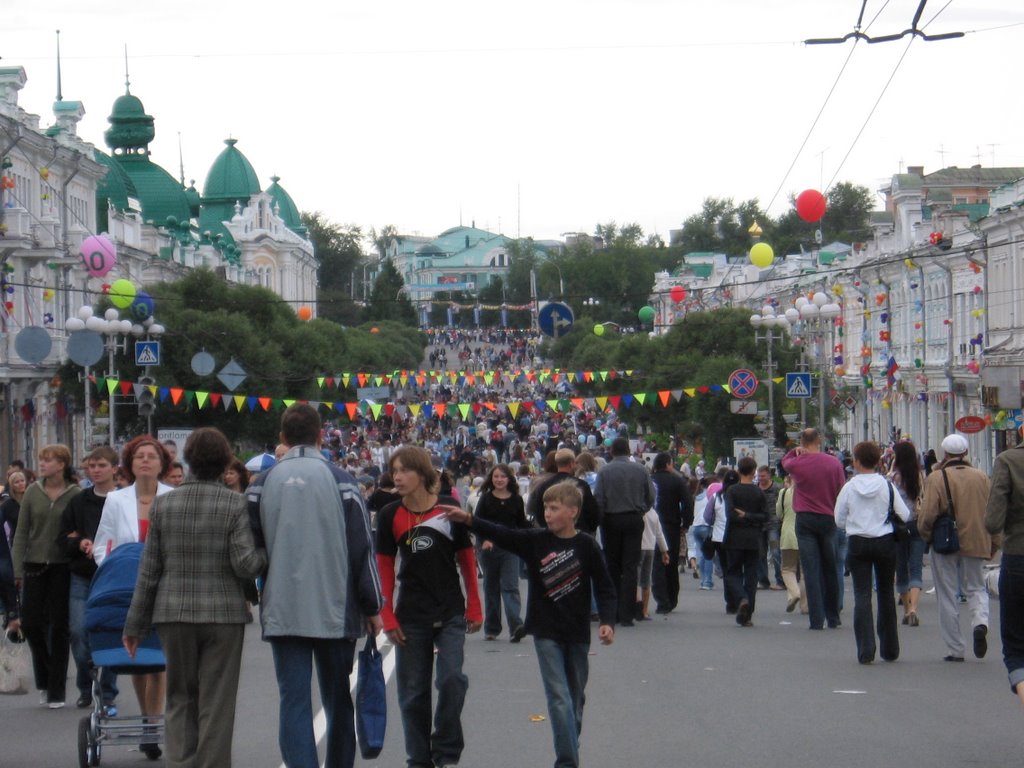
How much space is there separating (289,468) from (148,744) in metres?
2.46

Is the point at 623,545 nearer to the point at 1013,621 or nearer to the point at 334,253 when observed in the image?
the point at 1013,621

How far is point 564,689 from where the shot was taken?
8125 mm

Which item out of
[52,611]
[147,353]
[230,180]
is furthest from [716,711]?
[230,180]

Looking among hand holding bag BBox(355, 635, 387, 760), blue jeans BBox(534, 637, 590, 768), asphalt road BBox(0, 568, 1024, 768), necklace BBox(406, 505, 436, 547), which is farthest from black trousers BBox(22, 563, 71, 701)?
blue jeans BBox(534, 637, 590, 768)

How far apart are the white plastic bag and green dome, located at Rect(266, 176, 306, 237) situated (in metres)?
114

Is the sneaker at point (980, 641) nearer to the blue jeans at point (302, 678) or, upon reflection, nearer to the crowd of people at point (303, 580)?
the crowd of people at point (303, 580)

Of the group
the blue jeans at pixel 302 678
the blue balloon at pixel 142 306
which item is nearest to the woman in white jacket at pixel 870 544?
the blue jeans at pixel 302 678

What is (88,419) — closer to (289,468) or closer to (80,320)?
(80,320)

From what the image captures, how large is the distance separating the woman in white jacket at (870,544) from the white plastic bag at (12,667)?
5614mm

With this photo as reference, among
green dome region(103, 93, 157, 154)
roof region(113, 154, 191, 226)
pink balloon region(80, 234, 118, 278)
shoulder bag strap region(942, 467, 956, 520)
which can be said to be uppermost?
green dome region(103, 93, 157, 154)

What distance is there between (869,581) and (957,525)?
2.64 feet

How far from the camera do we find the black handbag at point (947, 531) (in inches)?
499

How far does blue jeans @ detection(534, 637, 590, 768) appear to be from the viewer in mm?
7988

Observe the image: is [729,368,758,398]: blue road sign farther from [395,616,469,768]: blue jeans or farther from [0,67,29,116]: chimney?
[395,616,469,768]: blue jeans
